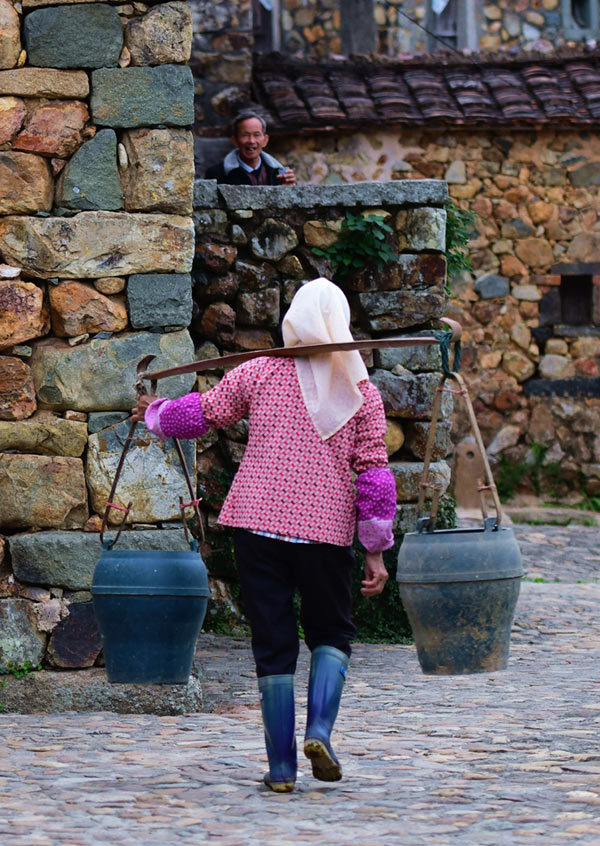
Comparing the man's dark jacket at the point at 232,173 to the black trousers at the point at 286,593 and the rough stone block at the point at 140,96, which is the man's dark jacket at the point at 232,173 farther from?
the black trousers at the point at 286,593

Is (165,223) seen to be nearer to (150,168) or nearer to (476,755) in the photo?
(150,168)

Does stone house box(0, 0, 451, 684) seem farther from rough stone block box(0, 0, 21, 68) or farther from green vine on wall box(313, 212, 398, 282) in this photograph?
green vine on wall box(313, 212, 398, 282)

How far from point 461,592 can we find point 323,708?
52cm

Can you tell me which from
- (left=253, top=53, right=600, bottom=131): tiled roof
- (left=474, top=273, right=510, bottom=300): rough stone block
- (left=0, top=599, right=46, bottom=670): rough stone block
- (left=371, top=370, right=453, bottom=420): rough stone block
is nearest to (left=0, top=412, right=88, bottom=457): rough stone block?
(left=0, top=599, right=46, bottom=670): rough stone block

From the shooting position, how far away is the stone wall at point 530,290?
1120 cm

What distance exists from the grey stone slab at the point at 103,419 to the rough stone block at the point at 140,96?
1114mm

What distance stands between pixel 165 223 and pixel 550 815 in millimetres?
2819

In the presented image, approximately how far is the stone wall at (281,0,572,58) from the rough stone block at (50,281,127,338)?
25.6 feet

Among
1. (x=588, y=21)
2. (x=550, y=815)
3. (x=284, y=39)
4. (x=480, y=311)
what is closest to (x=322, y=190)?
(x=550, y=815)

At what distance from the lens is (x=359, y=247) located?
270 inches

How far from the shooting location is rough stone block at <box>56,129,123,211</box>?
17.4ft

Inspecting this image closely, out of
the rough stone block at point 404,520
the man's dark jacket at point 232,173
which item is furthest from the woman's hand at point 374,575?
the man's dark jacket at point 232,173

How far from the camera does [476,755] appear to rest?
4.41m

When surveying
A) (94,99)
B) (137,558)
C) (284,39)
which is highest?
(284,39)
